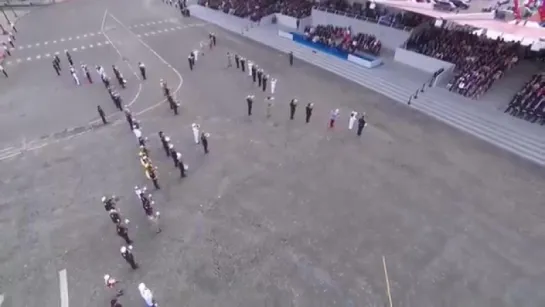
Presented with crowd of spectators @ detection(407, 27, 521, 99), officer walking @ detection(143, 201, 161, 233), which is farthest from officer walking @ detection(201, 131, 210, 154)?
crowd of spectators @ detection(407, 27, 521, 99)

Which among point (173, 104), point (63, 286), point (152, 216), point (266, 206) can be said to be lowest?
point (63, 286)

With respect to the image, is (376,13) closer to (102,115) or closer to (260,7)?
(260,7)

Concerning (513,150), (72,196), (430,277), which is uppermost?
(513,150)

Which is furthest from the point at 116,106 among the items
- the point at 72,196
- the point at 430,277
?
the point at 430,277

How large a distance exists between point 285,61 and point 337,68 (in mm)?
3776

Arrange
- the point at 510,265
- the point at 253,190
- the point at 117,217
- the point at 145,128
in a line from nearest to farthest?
the point at 510,265, the point at 117,217, the point at 253,190, the point at 145,128

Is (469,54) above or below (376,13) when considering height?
below

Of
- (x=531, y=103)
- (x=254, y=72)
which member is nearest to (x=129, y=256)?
(x=254, y=72)

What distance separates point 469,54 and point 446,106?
4795 mm

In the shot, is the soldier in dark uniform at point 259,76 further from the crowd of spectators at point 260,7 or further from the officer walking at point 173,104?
the crowd of spectators at point 260,7

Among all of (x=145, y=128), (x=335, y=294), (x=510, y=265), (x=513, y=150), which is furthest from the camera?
(x=145, y=128)

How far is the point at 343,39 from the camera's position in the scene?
81.7 ft

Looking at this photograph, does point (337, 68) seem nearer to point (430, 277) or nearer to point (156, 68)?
point (156, 68)

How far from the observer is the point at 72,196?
13.8 m
